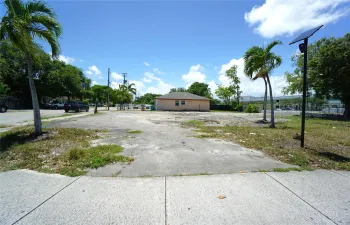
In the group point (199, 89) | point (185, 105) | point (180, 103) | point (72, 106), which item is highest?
point (199, 89)

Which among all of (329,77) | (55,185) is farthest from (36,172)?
(329,77)

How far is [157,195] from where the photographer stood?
3.12 metres

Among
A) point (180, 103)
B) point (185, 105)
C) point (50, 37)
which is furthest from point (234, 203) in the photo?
point (185, 105)

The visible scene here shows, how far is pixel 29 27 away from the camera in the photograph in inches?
266

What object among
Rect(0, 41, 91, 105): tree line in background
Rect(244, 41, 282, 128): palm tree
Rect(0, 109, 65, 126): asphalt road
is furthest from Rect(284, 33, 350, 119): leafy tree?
Rect(0, 41, 91, 105): tree line in background

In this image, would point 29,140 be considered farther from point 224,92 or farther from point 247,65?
point 224,92

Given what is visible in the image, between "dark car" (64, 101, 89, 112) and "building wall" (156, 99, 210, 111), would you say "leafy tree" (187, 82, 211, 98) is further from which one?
"dark car" (64, 101, 89, 112)

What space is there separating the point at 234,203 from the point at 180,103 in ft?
120

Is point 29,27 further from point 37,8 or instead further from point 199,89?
point 199,89

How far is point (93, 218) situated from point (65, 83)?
40.8 metres

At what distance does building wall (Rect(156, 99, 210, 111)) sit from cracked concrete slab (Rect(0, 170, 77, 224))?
113 feet

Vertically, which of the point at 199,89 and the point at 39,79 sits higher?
the point at 199,89

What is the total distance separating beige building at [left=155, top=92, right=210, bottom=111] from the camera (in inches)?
1516

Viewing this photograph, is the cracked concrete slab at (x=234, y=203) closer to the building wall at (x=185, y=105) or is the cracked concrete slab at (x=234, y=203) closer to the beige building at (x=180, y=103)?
the beige building at (x=180, y=103)
